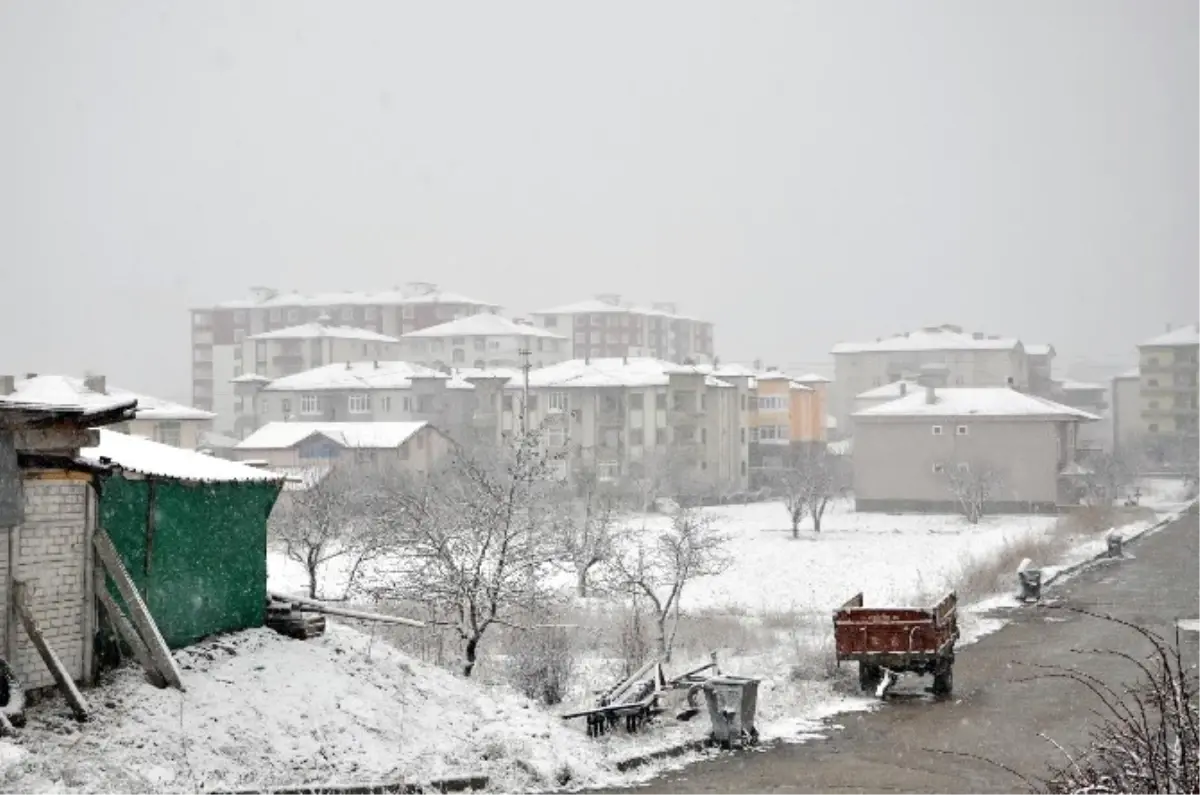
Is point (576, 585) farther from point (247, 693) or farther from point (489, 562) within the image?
point (247, 693)

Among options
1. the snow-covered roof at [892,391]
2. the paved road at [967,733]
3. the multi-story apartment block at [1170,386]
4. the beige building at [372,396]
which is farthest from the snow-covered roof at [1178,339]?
the paved road at [967,733]

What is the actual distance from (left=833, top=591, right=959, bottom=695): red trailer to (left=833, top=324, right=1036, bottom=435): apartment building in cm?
9730

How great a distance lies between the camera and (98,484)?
43.6ft

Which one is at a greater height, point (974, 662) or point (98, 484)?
point (98, 484)

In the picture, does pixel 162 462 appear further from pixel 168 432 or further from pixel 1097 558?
pixel 168 432

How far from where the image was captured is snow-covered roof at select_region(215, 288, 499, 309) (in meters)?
138

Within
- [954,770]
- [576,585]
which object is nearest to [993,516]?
[576,585]

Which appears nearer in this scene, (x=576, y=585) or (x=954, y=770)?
(x=954, y=770)

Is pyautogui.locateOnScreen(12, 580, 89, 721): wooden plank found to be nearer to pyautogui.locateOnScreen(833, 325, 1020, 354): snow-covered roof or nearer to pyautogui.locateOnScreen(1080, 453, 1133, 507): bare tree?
pyautogui.locateOnScreen(1080, 453, 1133, 507): bare tree

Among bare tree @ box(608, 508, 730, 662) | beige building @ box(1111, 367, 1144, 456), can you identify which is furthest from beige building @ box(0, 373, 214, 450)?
beige building @ box(1111, 367, 1144, 456)

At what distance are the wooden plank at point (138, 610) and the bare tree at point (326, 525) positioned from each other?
1093 cm

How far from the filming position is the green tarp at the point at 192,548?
544 inches

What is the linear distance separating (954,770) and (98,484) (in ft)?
27.6

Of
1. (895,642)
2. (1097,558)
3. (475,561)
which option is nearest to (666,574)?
(1097,558)
